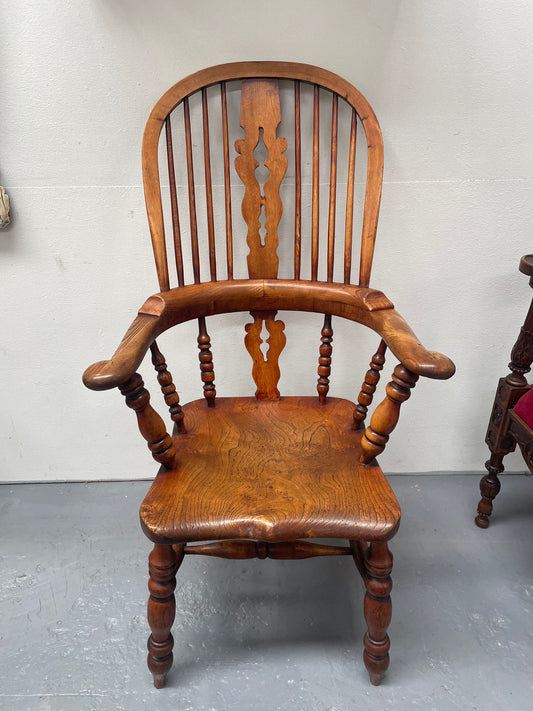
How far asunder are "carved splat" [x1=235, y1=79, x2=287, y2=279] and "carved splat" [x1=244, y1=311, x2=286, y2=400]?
11 cm

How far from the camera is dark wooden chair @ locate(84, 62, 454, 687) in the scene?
0.84 m

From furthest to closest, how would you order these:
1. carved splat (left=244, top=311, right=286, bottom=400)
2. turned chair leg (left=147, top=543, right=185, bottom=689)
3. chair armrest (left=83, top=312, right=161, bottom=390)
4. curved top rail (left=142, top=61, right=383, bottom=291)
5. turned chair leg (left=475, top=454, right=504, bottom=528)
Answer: turned chair leg (left=475, top=454, right=504, bottom=528) < carved splat (left=244, top=311, right=286, bottom=400) < curved top rail (left=142, top=61, right=383, bottom=291) < turned chair leg (left=147, top=543, right=185, bottom=689) < chair armrest (left=83, top=312, right=161, bottom=390)

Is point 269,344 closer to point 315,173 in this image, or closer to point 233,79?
point 315,173

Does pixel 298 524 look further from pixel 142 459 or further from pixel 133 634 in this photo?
pixel 142 459

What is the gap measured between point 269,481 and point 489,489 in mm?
812

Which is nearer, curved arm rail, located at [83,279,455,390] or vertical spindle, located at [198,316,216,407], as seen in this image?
curved arm rail, located at [83,279,455,390]

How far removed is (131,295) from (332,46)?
0.82 metres

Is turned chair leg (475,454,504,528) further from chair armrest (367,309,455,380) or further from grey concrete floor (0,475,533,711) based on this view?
chair armrest (367,309,455,380)

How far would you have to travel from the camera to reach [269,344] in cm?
117

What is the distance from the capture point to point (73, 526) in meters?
1.46

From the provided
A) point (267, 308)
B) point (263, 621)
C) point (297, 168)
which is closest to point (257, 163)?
point (297, 168)

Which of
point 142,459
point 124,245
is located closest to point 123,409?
point 142,459

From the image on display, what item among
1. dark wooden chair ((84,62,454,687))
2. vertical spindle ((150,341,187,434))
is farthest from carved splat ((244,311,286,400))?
vertical spindle ((150,341,187,434))

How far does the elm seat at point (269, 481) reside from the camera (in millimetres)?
826
